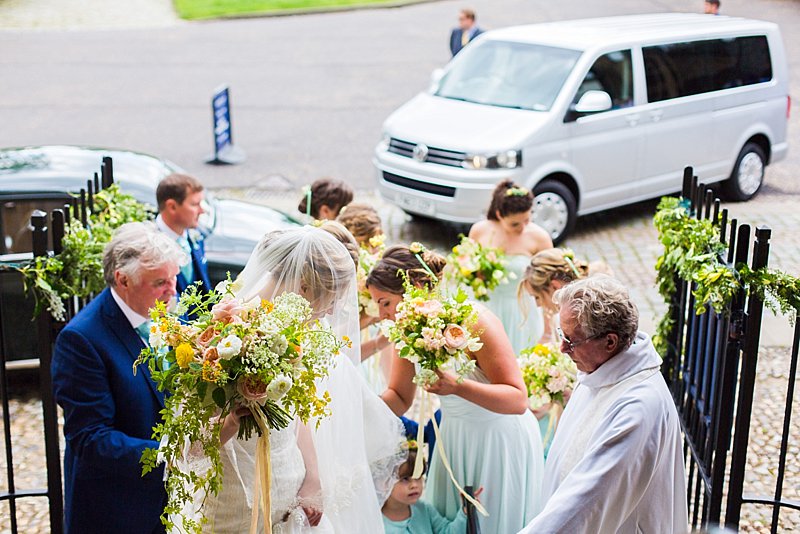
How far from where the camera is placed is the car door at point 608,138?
10.8 metres

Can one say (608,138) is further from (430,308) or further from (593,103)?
(430,308)

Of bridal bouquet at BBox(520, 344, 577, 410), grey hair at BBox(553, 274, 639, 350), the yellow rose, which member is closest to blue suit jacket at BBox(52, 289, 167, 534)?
the yellow rose

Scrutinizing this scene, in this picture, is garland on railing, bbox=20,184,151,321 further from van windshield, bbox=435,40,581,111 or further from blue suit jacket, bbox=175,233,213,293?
van windshield, bbox=435,40,581,111

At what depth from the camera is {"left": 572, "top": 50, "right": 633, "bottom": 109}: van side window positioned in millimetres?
11039

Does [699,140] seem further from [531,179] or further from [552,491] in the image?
[552,491]

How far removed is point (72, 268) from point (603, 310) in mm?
2830

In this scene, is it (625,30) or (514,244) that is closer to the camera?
(514,244)

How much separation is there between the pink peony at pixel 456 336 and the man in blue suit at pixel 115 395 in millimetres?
1264

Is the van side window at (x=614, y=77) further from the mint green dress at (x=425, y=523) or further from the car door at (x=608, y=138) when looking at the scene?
the mint green dress at (x=425, y=523)

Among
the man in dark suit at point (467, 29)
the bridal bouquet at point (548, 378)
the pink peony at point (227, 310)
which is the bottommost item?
the bridal bouquet at point (548, 378)

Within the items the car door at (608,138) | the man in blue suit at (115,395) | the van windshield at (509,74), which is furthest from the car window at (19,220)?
the car door at (608,138)

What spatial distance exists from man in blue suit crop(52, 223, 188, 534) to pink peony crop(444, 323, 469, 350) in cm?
126

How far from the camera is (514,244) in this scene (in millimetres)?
7051


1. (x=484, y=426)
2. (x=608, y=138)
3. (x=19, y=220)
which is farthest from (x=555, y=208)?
(x=484, y=426)
